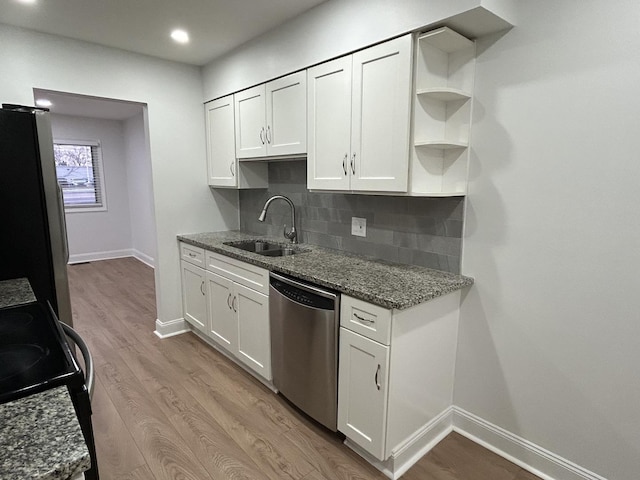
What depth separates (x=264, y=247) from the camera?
3.15 metres

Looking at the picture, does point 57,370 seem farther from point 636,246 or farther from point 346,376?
point 636,246

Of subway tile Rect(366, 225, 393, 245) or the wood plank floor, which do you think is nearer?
the wood plank floor

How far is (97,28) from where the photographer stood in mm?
2506

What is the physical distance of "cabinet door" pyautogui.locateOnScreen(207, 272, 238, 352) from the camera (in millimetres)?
2785

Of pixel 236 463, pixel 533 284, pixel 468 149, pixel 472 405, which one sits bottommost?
pixel 236 463

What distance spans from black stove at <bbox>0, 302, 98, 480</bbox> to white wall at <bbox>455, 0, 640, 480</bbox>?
180 centimetres

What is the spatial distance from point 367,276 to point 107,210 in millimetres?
6036

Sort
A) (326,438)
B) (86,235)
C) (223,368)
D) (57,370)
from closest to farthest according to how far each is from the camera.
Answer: (57,370) → (326,438) → (223,368) → (86,235)

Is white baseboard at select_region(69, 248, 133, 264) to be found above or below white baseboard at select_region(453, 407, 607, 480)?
above

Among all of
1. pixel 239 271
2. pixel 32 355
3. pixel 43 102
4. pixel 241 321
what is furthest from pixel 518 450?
pixel 43 102

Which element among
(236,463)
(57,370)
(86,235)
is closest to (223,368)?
(236,463)

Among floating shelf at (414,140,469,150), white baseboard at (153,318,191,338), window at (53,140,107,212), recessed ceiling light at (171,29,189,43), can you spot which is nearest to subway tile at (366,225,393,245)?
floating shelf at (414,140,469,150)

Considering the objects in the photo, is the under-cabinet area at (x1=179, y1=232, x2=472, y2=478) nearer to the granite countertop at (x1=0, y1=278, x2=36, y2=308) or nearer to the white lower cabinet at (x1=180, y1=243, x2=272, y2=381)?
the white lower cabinet at (x1=180, y1=243, x2=272, y2=381)

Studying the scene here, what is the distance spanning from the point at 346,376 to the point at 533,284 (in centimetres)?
102
